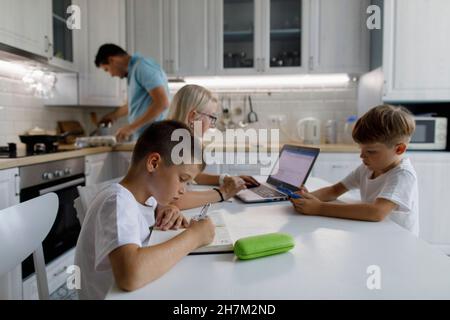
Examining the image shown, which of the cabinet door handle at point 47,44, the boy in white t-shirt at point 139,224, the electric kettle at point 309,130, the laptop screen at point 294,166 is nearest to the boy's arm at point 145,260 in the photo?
the boy in white t-shirt at point 139,224

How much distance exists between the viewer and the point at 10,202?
5.45 ft

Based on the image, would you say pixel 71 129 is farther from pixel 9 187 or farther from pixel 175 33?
pixel 9 187

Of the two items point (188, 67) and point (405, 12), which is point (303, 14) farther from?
point (188, 67)

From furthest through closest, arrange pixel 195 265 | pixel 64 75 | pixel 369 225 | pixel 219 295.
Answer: pixel 64 75 < pixel 369 225 < pixel 195 265 < pixel 219 295

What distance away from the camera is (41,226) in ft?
3.13

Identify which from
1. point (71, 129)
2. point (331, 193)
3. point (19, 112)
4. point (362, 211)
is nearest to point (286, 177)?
point (331, 193)

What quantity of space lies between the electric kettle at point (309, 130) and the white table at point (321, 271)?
82.8 inches

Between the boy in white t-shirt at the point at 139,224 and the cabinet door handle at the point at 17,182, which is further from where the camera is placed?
the cabinet door handle at the point at 17,182

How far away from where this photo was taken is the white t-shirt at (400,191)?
3.32ft

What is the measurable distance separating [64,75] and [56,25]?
1.34 ft

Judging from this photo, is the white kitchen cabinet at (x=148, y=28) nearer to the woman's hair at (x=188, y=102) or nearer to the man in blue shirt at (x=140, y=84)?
the man in blue shirt at (x=140, y=84)

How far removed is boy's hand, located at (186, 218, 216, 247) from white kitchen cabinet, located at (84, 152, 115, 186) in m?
1.83

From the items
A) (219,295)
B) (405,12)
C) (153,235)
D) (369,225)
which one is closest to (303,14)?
(405,12)

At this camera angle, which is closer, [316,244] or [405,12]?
[316,244]
